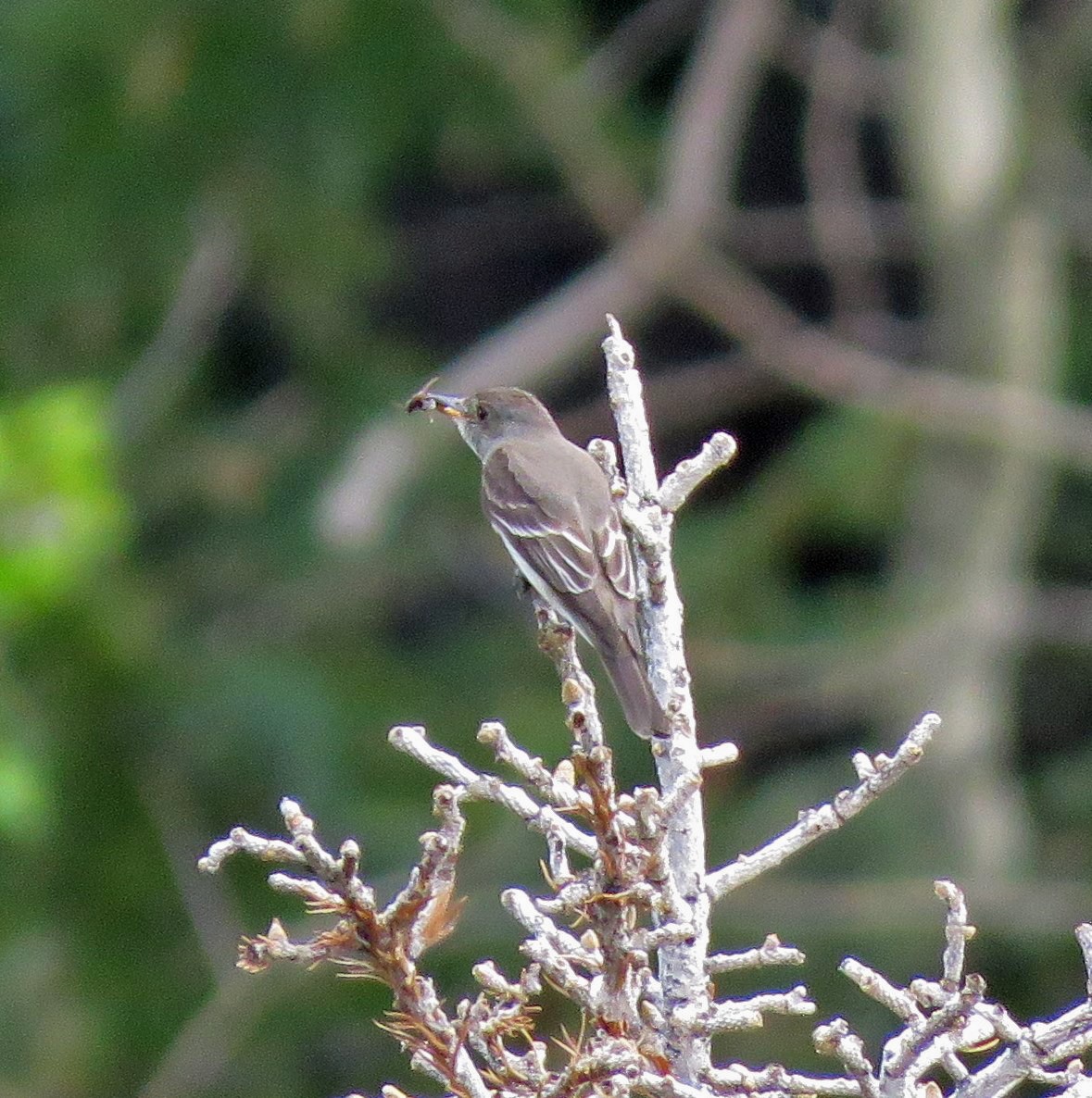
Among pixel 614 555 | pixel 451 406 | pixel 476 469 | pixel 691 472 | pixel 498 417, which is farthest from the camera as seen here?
pixel 476 469

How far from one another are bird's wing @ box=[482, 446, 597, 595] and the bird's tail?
0.48ft

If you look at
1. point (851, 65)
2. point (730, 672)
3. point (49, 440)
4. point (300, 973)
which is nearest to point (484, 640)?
point (730, 672)

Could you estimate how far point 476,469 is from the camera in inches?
443

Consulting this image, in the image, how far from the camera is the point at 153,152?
1066 centimetres

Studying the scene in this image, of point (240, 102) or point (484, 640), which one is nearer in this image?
point (240, 102)

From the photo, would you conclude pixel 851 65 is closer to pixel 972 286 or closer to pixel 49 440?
pixel 972 286

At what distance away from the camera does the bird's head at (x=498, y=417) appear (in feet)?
Result: 17.3

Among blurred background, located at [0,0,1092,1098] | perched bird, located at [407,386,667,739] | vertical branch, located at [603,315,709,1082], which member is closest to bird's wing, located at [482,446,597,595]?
perched bird, located at [407,386,667,739]

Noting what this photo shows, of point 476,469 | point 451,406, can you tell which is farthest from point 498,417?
point 476,469

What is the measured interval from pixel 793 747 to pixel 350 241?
3507 mm

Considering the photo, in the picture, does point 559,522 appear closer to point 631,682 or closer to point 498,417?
point 631,682

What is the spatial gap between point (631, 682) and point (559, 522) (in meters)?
0.61

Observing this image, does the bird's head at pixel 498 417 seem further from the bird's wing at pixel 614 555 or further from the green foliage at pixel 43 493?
the green foliage at pixel 43 493

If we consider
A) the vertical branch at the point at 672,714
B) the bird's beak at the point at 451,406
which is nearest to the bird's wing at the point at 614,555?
the bird's beak at the point at 451,406
